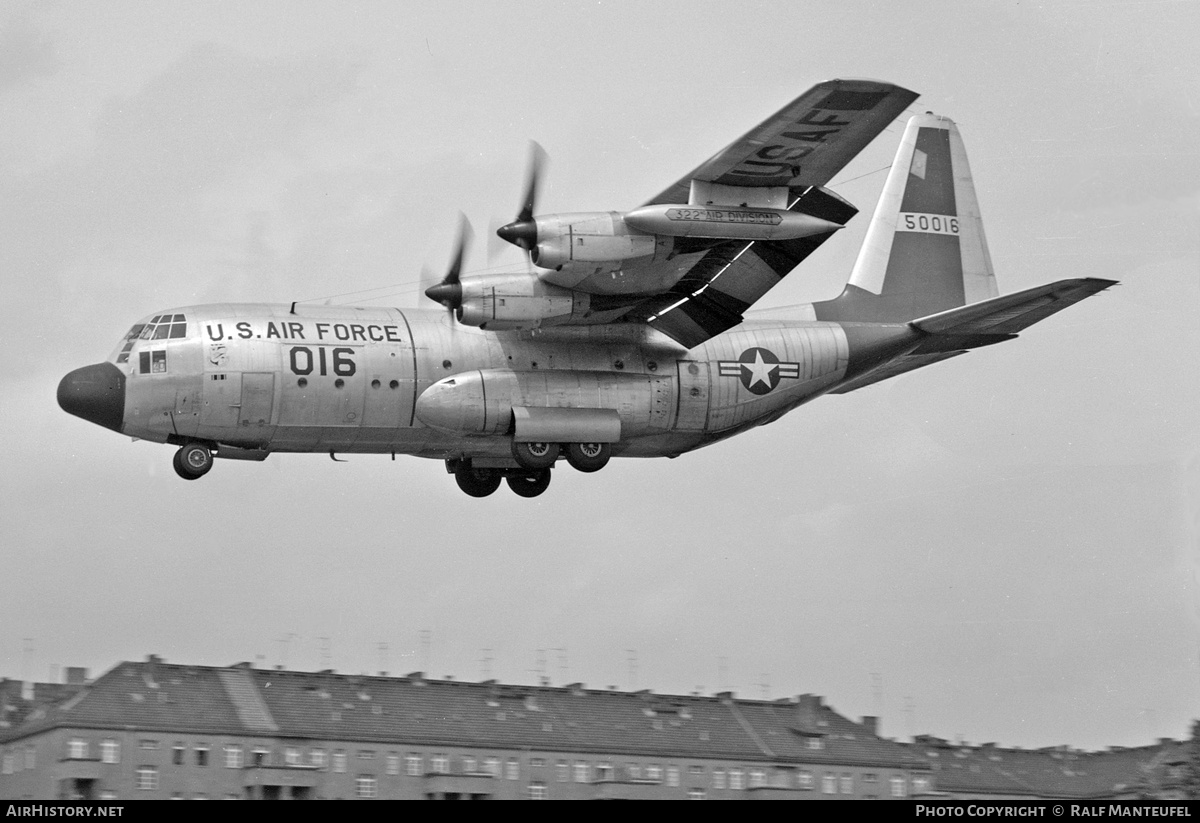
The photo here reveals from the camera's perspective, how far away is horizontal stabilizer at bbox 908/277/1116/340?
2255cm

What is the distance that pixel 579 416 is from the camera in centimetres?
2277

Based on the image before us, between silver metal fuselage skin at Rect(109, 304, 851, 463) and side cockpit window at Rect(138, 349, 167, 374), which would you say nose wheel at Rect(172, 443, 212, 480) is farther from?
side cockpit window at Rect(138, 349, 167, 374)

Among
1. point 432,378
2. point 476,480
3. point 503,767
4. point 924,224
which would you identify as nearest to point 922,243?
point 924,224

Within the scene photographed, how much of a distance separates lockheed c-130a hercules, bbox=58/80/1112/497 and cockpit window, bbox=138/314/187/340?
3 cm

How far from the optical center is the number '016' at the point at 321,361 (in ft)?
71.5

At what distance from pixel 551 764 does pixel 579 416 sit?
13.5 metres

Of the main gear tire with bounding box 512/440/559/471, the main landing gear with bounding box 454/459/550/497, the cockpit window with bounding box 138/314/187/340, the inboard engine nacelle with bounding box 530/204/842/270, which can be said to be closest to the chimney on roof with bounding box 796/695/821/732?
the main landing gear with bounding box 454/459/550/497

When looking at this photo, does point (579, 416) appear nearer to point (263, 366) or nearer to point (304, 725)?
point (263, 366)

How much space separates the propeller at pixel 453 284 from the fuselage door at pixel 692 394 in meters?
3.31

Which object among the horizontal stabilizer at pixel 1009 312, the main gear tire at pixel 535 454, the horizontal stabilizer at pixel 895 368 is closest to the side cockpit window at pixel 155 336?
the main gear tire at pixel 535 454

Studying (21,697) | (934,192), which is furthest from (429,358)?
(21,697)

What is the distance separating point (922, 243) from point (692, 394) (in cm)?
508

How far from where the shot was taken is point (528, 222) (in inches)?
845

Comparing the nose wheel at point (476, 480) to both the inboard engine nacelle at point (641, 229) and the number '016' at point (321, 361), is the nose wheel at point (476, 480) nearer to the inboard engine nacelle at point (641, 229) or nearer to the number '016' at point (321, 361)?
Answer: the number '016' at point (321, 361)
